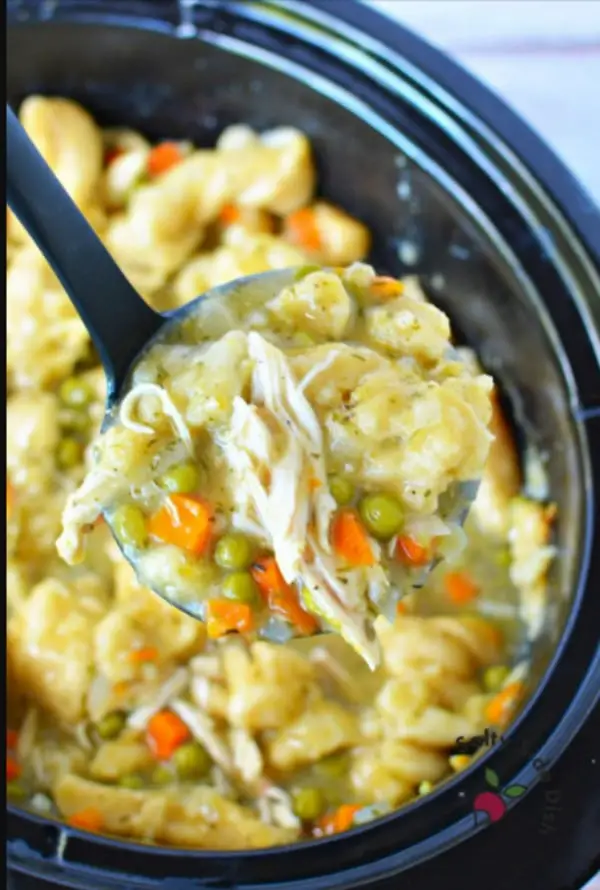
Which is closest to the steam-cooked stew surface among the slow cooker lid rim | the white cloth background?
the slow cooker lid rim

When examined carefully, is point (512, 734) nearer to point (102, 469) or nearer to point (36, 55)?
point (102, 469)

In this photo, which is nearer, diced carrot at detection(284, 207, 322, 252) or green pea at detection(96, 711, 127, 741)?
green pea at detection(96, 711, 127, 741)

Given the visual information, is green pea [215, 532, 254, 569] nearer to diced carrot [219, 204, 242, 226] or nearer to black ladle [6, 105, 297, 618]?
black ladle [6, 105, 297, 618]

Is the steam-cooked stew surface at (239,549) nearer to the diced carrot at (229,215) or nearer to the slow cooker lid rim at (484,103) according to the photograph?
the diced carrot at (229,215)

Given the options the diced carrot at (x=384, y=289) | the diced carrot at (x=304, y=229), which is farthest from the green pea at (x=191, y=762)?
the diced carrot at (x=304, y=229)

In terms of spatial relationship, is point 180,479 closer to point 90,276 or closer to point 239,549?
point 239,549

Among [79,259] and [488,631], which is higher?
[79,259]

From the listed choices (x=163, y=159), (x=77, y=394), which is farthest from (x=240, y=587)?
(x=163, y=159)
